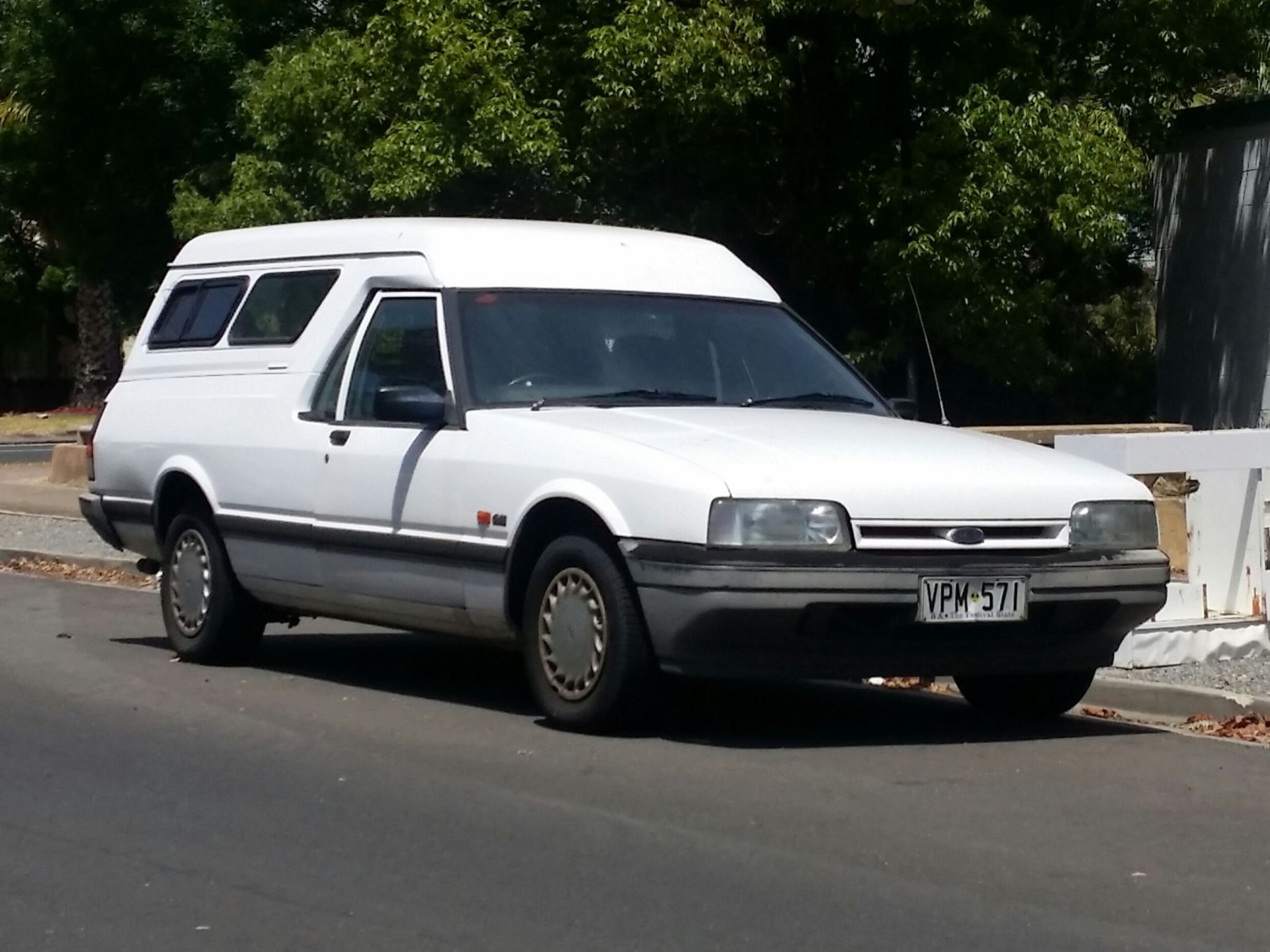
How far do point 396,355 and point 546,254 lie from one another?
73 centimetres

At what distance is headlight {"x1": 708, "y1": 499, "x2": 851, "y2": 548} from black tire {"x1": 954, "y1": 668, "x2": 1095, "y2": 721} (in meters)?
1.24

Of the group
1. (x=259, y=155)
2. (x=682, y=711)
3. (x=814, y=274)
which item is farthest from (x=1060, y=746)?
(x=259, y=155)

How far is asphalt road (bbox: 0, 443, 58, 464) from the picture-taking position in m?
31.7

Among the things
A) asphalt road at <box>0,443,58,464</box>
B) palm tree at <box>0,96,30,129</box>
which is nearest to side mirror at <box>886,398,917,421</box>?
asphalt road at <box>0,443,58,464</box>

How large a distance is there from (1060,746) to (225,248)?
4751 millimetres

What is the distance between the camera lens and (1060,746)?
307 inches

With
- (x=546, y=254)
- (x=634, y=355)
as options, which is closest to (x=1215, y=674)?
(x=634, y=355)

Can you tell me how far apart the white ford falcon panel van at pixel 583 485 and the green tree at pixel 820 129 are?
8.51 m

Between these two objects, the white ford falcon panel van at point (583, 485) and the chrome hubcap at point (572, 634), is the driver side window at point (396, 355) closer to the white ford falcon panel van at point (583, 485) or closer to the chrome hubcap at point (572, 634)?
the white ford falcon panel van at point (583, 485)

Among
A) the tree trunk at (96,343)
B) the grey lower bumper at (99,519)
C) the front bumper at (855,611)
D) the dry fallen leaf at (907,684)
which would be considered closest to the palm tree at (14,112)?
the tree trunk at (96,343)

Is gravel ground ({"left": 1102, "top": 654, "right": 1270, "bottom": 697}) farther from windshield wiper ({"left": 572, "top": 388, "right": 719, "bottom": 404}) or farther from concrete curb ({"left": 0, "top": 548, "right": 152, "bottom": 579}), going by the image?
concrete curb ({"left": 0, "top": 548, "right": 152, "bottom": 579})

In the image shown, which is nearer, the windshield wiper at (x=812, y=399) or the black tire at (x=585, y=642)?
the black tire at (x=585, y=642)

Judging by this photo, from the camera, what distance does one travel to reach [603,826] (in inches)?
248

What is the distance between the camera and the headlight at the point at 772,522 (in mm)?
7160
